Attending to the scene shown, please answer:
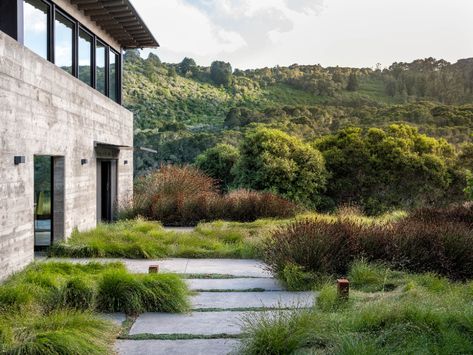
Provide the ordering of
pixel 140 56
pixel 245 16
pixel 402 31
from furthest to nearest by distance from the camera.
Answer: pixel 140 56, pixel 245 16, pixel 402 31

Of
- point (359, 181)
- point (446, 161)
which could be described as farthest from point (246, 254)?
point (446, 161)

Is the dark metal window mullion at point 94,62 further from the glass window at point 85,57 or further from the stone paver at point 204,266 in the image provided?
the stone paver at point 204,266

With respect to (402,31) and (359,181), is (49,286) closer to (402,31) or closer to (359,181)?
(359,181)

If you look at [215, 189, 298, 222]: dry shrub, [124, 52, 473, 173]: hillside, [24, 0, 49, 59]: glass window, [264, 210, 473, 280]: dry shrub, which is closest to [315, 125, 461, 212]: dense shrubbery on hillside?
[215, 189, 298, 222]: dry shrub

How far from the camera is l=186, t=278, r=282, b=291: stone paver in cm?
694

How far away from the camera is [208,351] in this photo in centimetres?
450

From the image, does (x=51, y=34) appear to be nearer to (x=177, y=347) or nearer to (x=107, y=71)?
(x=107, y=71)

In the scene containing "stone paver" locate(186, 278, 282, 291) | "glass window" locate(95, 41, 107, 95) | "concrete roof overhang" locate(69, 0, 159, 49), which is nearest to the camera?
"stone paver" locate(186, 278, 282, 291)

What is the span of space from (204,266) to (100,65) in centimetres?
692

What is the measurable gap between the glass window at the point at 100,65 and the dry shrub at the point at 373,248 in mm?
6991

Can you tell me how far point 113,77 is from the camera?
48.8ft

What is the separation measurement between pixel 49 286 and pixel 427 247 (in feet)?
16.7

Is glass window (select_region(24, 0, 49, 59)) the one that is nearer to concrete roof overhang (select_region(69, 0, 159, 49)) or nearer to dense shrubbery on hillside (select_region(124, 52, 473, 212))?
concrete roof overhang (select_region(69, 0, 159, 49))

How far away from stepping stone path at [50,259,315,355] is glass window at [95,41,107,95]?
5.92 meters
